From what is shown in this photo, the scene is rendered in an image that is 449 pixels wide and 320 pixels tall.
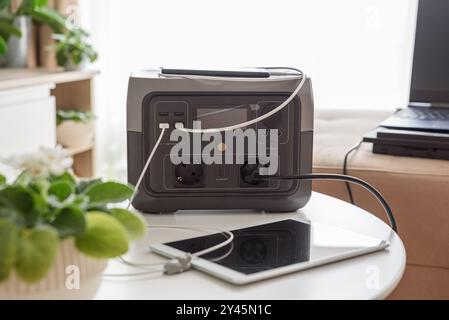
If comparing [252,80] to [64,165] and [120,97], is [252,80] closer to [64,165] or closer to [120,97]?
[64,165]

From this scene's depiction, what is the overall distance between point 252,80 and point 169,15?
1.88 metres

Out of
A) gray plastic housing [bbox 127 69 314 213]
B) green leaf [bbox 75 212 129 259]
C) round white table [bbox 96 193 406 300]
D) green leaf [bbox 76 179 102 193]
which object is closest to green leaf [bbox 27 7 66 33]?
gray plastic housing [bbox 127 69 314 213]

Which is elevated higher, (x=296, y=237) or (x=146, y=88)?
(x=146, y=88)

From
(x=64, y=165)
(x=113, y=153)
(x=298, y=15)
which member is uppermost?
(x=298, y=15)

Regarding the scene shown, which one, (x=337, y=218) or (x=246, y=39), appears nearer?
(x=337, y=218)

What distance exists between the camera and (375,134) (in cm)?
150

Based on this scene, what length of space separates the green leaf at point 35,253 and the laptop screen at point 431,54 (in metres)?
1.23

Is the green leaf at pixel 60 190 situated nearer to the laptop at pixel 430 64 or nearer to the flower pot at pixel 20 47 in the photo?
the laptop at pixel 430 64

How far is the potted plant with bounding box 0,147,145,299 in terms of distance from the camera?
0.59 meters

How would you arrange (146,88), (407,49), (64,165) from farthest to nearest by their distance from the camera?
1. (407,49)
2. (146,88)
3. (64,165)

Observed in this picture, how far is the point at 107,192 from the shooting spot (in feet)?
2.32

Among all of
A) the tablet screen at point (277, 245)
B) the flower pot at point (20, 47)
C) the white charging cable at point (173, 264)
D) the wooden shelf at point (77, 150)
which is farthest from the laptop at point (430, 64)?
the flower pot at point (20, 47)

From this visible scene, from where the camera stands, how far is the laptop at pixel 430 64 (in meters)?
1.57

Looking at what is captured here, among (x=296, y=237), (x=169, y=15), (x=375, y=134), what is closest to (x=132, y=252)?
(x=296, y=237)
